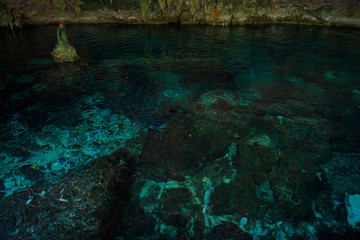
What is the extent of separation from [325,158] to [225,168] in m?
2.43

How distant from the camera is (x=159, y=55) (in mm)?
12047

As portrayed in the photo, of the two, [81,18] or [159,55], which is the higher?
[81,18]

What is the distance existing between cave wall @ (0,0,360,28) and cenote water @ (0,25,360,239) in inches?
495

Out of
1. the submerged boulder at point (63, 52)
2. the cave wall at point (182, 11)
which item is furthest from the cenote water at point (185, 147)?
the cave wall at point (182, 11)

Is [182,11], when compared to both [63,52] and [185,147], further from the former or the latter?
[185,147]

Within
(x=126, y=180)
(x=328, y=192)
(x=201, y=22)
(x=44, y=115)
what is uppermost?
(x=201, y=22)

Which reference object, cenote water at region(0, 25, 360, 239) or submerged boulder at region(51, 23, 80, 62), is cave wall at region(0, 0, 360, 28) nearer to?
cenote water at region(0, 25, 360, 239)

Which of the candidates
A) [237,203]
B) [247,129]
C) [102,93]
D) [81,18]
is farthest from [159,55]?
[81,18]

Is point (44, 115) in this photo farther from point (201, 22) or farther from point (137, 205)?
point (201, 22)

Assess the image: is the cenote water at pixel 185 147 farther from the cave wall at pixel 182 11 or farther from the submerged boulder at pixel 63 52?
the cave wall at pixel 182 11

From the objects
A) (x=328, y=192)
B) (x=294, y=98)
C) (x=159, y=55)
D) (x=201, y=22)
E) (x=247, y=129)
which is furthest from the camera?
(x=201, y=22)

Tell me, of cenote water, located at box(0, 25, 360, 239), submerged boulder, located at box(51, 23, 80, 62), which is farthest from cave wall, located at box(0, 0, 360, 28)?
submerged boulder, located at box(51, 23, 80, 62)

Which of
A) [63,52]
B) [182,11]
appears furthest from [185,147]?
[182,11]

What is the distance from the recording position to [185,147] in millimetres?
5094
